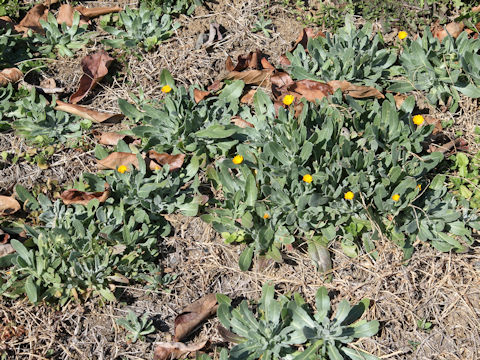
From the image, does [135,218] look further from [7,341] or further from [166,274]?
[7,341]

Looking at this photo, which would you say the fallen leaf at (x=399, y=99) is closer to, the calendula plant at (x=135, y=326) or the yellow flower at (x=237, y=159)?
the yellow flower at (x=237, y=159)

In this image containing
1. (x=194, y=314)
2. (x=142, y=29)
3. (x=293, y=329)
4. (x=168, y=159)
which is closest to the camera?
(x=293, y=329)

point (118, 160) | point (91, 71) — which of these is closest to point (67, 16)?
point (91, 71)

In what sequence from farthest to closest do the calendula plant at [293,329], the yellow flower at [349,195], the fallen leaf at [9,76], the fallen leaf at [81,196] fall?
the fallen leaf at [9,76]
the fallen leaf at [81,196]
the yellow flower at [349,195]
the calendula plant at [293,329]

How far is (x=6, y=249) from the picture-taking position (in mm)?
3578

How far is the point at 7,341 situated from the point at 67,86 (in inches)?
85.1

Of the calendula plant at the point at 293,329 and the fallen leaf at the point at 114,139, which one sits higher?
the fallen leaf at the point at 114,139

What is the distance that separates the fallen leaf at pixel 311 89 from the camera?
4188mm

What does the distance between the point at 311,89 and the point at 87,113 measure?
1.80 m

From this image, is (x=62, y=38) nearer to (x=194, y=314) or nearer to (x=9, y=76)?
(x=9, y=76)

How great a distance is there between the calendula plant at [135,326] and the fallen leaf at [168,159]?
A: 1154 millimetres

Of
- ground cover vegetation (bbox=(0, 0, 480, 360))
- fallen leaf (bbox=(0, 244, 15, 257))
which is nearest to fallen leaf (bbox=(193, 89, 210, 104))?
ground cover vegetation (bbox=(0, 0, 480, 360))

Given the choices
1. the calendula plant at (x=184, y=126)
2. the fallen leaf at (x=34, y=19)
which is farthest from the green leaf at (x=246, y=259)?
the fallen leaf at (x=34, y=19)

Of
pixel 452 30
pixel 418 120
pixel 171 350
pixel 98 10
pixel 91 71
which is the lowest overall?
pixel 171 350
